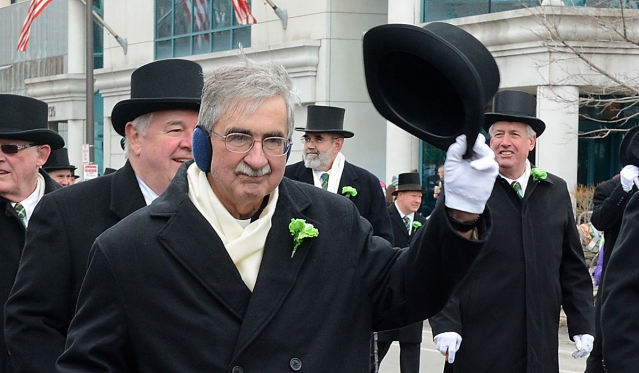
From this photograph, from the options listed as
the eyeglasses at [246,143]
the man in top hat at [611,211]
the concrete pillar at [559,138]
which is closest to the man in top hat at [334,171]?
the man in top hat at [611,211]

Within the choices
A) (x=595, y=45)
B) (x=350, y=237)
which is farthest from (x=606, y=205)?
(x=595, y=45)

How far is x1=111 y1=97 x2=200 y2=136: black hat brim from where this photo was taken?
16.0ft

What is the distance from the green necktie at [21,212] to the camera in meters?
6.02

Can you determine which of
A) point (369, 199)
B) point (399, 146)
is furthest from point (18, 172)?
point (399, 146)

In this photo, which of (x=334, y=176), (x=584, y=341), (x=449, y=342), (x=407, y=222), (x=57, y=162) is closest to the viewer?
(x=449, y=342)

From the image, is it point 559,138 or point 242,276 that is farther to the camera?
point 559,138

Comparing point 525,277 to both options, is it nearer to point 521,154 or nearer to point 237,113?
point 521,154

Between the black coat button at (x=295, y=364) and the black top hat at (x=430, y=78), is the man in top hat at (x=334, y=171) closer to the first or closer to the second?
the black coat button at (x=295, y=364)

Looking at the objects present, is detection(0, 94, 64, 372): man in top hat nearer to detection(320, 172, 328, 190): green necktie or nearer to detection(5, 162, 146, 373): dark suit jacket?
detection(5, 162, 146, 373): dark suit jacket

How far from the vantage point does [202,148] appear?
3.46m

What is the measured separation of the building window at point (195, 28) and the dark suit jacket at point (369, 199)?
20.0m

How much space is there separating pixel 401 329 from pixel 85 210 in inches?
237

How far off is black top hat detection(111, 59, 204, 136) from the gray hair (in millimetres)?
1450

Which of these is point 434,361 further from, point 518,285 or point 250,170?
point 250,170
